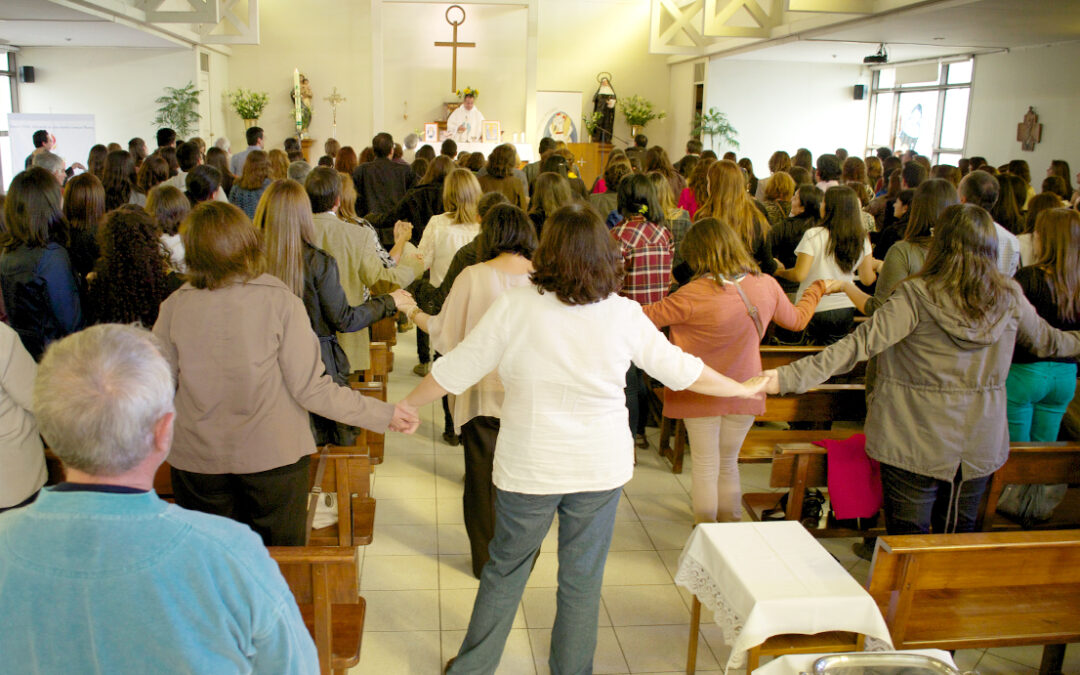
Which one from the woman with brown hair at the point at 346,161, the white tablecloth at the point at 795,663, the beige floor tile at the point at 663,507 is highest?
the woman with brown hair at the point at 346,161

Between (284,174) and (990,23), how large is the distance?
23.6 feet

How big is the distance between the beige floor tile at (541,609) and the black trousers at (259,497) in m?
1.02

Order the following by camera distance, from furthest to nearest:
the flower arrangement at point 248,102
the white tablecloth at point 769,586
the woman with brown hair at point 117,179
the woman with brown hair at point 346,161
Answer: the flower arrangement at point 248,102 < the woman with brown hair at point 346,161 < the woman with brown hair at point 117,179 < the white tablecloth at point 769,586

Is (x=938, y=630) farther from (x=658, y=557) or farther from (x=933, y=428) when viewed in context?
(x=658, y=557)

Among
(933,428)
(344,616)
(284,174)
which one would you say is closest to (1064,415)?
(933,428)

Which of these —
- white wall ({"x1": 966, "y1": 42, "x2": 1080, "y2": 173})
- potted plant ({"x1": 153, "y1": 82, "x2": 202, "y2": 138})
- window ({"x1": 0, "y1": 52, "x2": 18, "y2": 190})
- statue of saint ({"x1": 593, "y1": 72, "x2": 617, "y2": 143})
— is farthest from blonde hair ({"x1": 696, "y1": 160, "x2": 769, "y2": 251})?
window ({"x1": 0, "y1": 52, "x2": 18, "y2": 190})

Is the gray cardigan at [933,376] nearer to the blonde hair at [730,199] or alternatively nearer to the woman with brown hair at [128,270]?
the blonde hair at [730,199]

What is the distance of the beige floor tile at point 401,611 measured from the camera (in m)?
3.20

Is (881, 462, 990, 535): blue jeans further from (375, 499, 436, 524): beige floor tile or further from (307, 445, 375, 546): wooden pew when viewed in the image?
(375, 499, 436, 524): beige floor tile

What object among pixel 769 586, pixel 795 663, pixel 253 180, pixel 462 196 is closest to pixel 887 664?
pixel 795 663

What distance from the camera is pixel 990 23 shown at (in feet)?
28.9

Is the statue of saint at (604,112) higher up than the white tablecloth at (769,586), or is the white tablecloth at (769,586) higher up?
the statue of saint at (604,112)

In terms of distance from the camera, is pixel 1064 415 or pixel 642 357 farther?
pixel 1064 415

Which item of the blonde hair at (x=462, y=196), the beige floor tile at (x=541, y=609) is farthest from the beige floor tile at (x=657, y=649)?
the blonde hair at (x=462, y=196)
